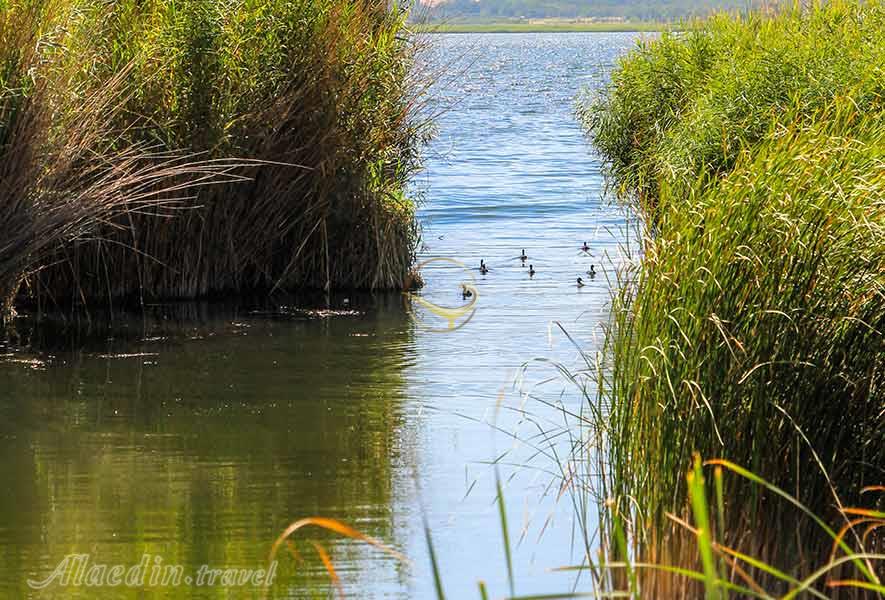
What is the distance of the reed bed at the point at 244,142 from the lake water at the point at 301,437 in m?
0.44

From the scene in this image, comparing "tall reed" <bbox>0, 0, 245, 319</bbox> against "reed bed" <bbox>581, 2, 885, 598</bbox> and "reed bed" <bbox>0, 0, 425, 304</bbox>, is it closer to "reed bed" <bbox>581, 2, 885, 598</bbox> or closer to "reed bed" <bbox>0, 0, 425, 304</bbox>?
"reed bed" <bbox>0, 0, 425, 304</bbox>

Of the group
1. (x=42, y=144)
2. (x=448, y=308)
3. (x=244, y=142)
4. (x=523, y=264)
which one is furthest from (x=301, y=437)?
(x=523, y=264)

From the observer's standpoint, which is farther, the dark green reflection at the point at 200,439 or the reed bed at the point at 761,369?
the dark green reflection at the point at 200,439

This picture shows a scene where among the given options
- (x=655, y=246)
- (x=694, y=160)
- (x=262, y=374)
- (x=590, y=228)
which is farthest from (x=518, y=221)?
(x=655, y=246)

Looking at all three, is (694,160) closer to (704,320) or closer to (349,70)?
(349,70)

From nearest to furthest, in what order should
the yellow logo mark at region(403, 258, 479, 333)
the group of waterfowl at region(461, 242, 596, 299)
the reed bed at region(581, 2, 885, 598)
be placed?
the reed bed at region(581, 2, 885, 598) → the yellow logo mark at region(403, 258, 479, 333) → the group of waterfowl at region(461, 242, 596, 299)

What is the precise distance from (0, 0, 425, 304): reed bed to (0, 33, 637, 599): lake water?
1.45 feet

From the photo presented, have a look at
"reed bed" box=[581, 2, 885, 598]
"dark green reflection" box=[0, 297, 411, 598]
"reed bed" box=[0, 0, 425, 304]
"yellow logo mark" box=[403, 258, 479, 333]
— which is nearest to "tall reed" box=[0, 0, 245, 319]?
"reed bed" box=[0, 0, 425, 304]

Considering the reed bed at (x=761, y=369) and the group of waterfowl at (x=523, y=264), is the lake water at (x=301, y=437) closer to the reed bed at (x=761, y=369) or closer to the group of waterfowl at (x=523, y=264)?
→ the group of waterfowl at (x=523, y=264)

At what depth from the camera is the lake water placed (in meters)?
5.96

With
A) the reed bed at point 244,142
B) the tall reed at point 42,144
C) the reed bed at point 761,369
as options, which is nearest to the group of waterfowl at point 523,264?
the reed bed at point 244,142

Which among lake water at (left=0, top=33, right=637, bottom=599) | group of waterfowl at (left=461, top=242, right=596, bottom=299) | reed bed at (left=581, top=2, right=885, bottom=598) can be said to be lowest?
lake water at (left=0, top=33, right=637, bottom=599)

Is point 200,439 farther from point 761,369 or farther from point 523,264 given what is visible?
point 523,264

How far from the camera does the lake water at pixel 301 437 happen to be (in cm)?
596
